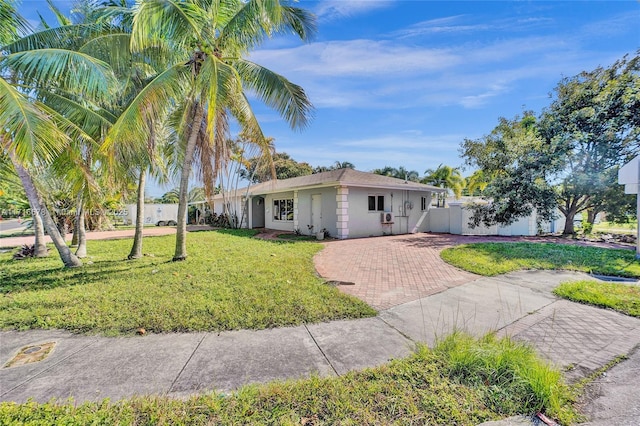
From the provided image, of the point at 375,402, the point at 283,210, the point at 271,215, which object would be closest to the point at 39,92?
the point at 375,402

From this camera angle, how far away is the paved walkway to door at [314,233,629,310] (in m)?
5.73

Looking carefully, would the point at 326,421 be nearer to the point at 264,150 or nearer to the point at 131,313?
the point at 131,313

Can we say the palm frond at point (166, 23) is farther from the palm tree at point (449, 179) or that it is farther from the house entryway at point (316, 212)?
the palm tree at point (449, 179)

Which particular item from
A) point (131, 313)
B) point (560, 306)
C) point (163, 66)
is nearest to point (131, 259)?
point (131, 313)

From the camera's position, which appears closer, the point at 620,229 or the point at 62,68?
the point at 62,68

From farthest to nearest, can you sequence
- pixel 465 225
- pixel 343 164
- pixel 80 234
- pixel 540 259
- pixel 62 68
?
1. pixel 343 164
2. pixel 465 225
3. pixel 80 234
4. pixel 540 259
5. pixel 62 68

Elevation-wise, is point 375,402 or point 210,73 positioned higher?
point 210,73

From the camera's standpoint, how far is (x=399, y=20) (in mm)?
8414

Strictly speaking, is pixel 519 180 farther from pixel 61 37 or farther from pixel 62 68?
pixel 61 37

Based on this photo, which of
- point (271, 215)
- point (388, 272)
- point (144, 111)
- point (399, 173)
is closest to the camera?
point (144, 111)

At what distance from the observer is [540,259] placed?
27.9 feet

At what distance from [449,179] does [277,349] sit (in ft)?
91.7

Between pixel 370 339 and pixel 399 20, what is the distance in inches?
359

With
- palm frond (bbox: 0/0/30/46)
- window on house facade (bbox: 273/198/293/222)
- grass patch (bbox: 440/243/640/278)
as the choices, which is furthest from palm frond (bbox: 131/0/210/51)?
window on house facade (bbox: 273/198/293/222)
